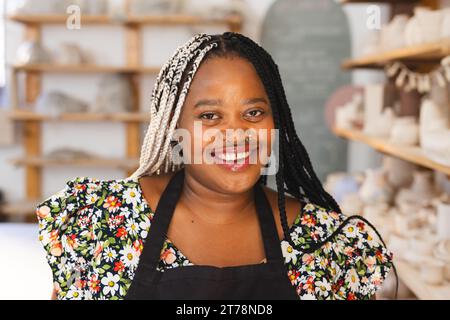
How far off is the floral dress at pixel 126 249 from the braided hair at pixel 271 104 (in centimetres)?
2

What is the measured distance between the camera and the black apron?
0.91 metres

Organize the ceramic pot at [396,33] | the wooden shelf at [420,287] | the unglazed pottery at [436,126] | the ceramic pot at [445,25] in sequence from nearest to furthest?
1. the wooden shelf at [420,287]
2. the unglazed pottery at [436,126]
3. the ceramic pot at [445,25]
4. the ceramic pot at [396,33]

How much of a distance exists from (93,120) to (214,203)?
9.88 feet

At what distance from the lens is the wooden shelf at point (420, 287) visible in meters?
1.54

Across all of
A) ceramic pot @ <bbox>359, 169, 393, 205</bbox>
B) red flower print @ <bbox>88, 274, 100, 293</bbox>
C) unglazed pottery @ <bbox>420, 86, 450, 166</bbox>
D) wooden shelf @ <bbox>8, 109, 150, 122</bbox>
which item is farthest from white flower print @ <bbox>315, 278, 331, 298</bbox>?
wooden shelf @ <bbox>8, 109, 150, 122</bbox>

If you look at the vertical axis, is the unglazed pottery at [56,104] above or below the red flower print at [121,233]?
below

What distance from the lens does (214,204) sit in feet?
3.47

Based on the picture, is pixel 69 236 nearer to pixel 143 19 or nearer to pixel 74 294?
pixel 74 294

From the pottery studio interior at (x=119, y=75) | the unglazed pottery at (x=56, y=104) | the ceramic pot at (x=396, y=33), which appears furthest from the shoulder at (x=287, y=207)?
the unglazed pottery at (x=56, y=104)

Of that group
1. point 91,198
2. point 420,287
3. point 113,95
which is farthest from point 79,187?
point 113,95

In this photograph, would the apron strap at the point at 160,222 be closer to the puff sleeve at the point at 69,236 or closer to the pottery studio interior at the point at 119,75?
the puff sleeve at the point at 69,236

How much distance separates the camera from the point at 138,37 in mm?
3928

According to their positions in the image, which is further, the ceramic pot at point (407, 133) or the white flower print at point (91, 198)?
the ceramic pot at point (407, 133)

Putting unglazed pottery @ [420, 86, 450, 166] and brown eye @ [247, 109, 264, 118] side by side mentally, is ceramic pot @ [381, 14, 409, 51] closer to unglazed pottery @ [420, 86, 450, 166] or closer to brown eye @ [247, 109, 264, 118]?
unglazed pottery @ [420, 86, 450, 166]
